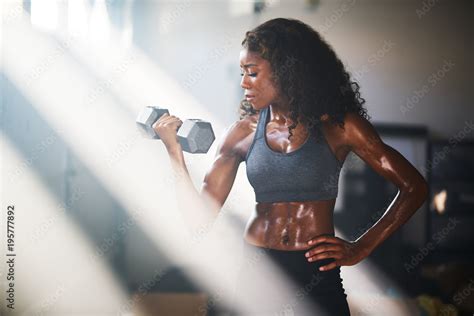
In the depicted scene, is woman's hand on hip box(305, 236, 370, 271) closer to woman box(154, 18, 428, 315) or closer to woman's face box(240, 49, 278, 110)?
woman box(154, 18, 428, 315)

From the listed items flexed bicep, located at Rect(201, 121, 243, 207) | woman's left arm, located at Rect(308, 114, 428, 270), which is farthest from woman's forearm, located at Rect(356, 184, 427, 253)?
flexed bicep, located at Rect(201, 121, 243, 207)

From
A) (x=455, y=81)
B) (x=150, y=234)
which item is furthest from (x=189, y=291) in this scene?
(x=455, y=81)

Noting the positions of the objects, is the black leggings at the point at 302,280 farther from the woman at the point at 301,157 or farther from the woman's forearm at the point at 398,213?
the woman's forearm at the point at 398,213

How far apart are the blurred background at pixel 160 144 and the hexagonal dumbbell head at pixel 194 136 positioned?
6 centimetres

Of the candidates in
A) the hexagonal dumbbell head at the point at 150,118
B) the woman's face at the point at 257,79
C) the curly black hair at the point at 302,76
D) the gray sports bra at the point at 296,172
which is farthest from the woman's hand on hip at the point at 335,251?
the hexagonal dumbbell head at the point at 150,118

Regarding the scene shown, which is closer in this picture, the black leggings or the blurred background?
the black leggings

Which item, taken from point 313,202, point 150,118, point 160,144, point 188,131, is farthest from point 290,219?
point 160,144

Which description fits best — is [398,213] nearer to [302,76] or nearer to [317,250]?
[317,250]

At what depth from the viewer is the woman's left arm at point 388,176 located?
1308 millimetres

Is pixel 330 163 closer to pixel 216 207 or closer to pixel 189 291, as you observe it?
pixel 216 207

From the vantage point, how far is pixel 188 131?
1407mm

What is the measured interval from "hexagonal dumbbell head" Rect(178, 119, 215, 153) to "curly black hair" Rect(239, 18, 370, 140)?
0.47 feet

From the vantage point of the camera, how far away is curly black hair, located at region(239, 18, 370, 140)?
53.3 inches

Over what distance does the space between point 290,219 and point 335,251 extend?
0.44 feet
